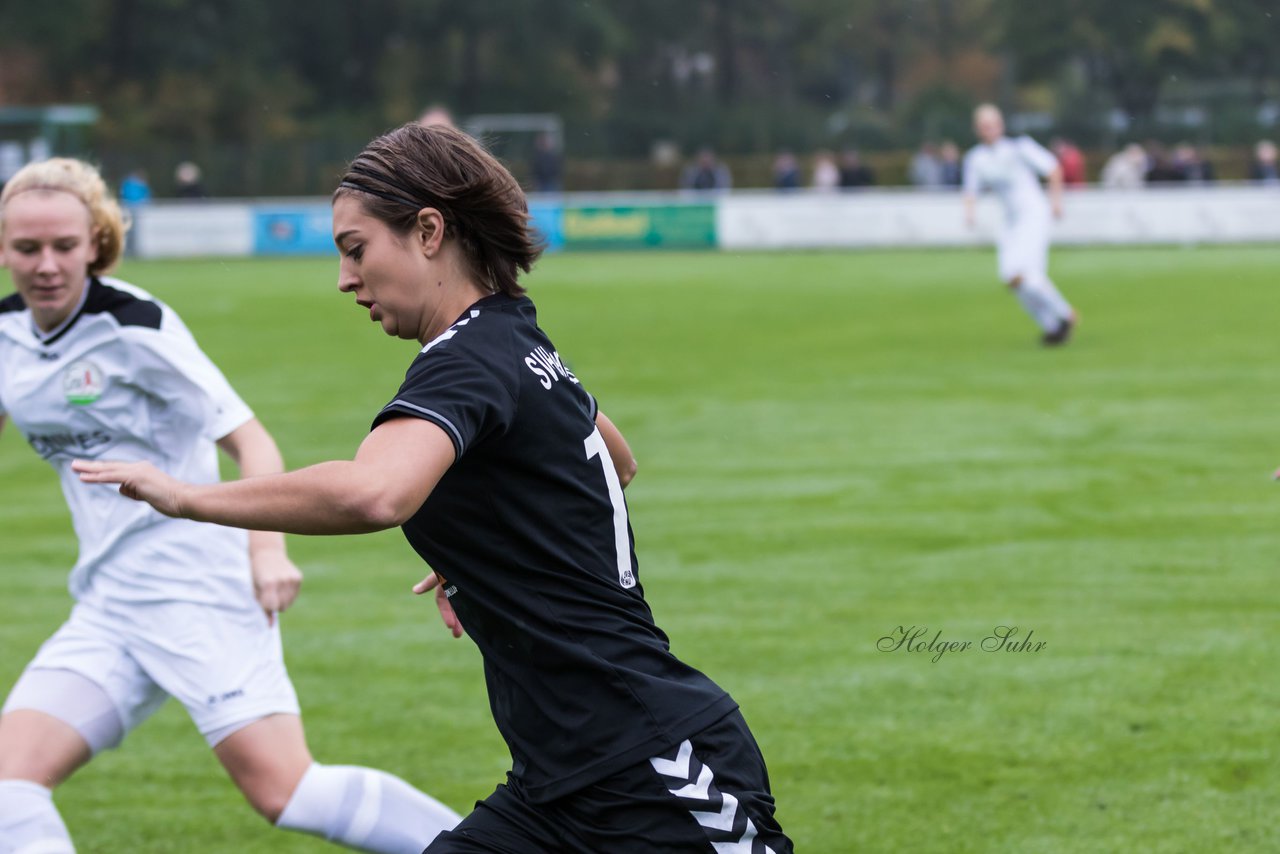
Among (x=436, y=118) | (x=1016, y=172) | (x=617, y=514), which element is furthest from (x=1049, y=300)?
(x=617, y=514)

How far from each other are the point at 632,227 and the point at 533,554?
33471 mm

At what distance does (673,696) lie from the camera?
300 centimetres

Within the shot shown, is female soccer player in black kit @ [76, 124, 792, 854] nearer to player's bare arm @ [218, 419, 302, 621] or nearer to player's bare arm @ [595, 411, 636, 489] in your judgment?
player's bare arm @ [595, 411, 636, 489]

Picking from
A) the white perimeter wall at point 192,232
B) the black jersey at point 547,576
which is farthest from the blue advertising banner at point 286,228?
the black jersey at point 547,576

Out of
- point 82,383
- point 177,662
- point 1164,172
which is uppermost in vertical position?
point 82,383

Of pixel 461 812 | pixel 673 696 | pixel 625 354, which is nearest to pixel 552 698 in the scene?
pixel 673 696

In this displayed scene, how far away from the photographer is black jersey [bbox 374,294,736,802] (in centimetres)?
289

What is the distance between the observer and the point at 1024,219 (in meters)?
17.8

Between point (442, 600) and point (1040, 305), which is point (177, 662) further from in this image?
point (1040, 305)

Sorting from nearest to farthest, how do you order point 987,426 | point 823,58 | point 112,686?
point 112,686, point 987,426, point 823,58

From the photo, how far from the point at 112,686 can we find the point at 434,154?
1.96 meters

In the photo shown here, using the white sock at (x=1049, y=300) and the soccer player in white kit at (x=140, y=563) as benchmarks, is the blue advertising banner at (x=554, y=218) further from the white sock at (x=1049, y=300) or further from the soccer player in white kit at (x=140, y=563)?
the soccer player in white kit at (x=140, y=563)

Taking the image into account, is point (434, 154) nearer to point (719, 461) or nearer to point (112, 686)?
point (112, 686)

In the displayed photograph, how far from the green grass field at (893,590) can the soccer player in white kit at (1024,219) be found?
20.4 inches
